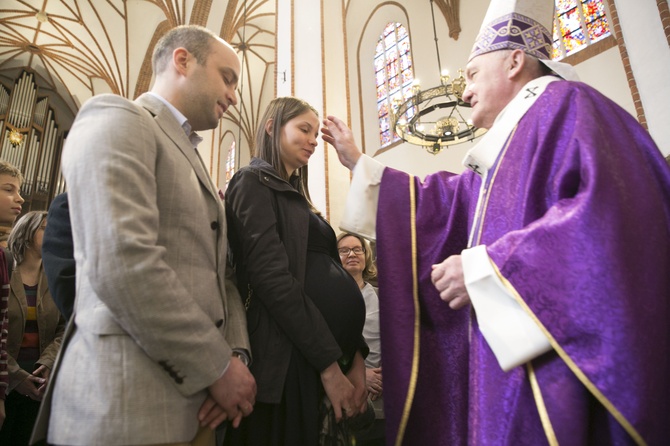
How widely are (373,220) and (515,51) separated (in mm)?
747

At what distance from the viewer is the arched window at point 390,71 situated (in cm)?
955

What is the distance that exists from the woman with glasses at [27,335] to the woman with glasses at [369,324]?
4.85ft

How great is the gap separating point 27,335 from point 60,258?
1.38m

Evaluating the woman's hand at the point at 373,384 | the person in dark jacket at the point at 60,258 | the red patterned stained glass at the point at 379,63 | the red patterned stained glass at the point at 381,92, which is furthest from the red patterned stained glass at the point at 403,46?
the person in dark jacket at the point at 60,258

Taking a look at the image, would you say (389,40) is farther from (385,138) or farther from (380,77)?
(385,138)

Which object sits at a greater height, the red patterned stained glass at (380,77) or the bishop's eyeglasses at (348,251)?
the red patterned stained glass at (380,77)

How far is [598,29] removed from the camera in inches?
285

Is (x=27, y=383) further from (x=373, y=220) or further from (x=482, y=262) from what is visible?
(x=482, y=262)

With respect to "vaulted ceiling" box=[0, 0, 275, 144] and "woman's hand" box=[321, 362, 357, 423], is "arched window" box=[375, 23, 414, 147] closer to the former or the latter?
"vaulted ceiling" box=[0, 0, 275, 144]

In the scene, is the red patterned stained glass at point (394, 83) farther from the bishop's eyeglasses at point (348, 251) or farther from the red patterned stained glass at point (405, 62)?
the bishop's eyeglasses at point (348, 251)

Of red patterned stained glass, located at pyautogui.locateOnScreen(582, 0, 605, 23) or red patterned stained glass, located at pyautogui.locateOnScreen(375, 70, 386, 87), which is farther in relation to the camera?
red patterned stained glass, located at pyautogui.locateOnScreen(375, 70, 386, 87)

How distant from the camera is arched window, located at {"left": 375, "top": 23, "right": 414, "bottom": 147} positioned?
31.3 ft

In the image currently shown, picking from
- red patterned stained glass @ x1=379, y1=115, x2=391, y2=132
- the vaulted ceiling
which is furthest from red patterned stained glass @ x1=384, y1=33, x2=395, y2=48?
the vaulted ceiling

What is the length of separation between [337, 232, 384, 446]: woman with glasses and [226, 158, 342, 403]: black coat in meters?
0.59
